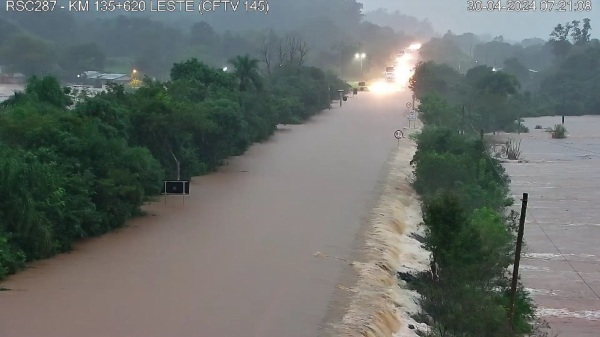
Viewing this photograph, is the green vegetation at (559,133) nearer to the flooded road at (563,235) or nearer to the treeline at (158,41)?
the flooded road at (563,235)

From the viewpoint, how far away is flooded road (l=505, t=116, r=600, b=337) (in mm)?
19781

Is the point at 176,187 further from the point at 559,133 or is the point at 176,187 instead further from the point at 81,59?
the point at 559,133

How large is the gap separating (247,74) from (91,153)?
81.5 feet

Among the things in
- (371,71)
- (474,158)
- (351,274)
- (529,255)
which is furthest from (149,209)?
(371,71)

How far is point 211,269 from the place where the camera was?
19.8m

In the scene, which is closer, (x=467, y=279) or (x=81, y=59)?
(x=467, y=279)

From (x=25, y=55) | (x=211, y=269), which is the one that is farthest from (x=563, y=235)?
(x=25, y=55)

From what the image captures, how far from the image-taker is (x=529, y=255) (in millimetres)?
24656

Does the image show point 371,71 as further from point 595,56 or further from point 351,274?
point 351,274

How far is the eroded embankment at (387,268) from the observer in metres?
16.6

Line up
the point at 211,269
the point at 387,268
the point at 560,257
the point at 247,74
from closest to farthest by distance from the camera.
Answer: the point at 211,269
the point at 387,268
the point at 560,257
the point at 247,74

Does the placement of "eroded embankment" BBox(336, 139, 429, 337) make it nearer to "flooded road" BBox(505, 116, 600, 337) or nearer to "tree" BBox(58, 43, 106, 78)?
"flooded road" BBox(505, 116, 600, 337)

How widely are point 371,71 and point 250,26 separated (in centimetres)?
2945

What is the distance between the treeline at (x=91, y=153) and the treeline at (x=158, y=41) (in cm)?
2843
